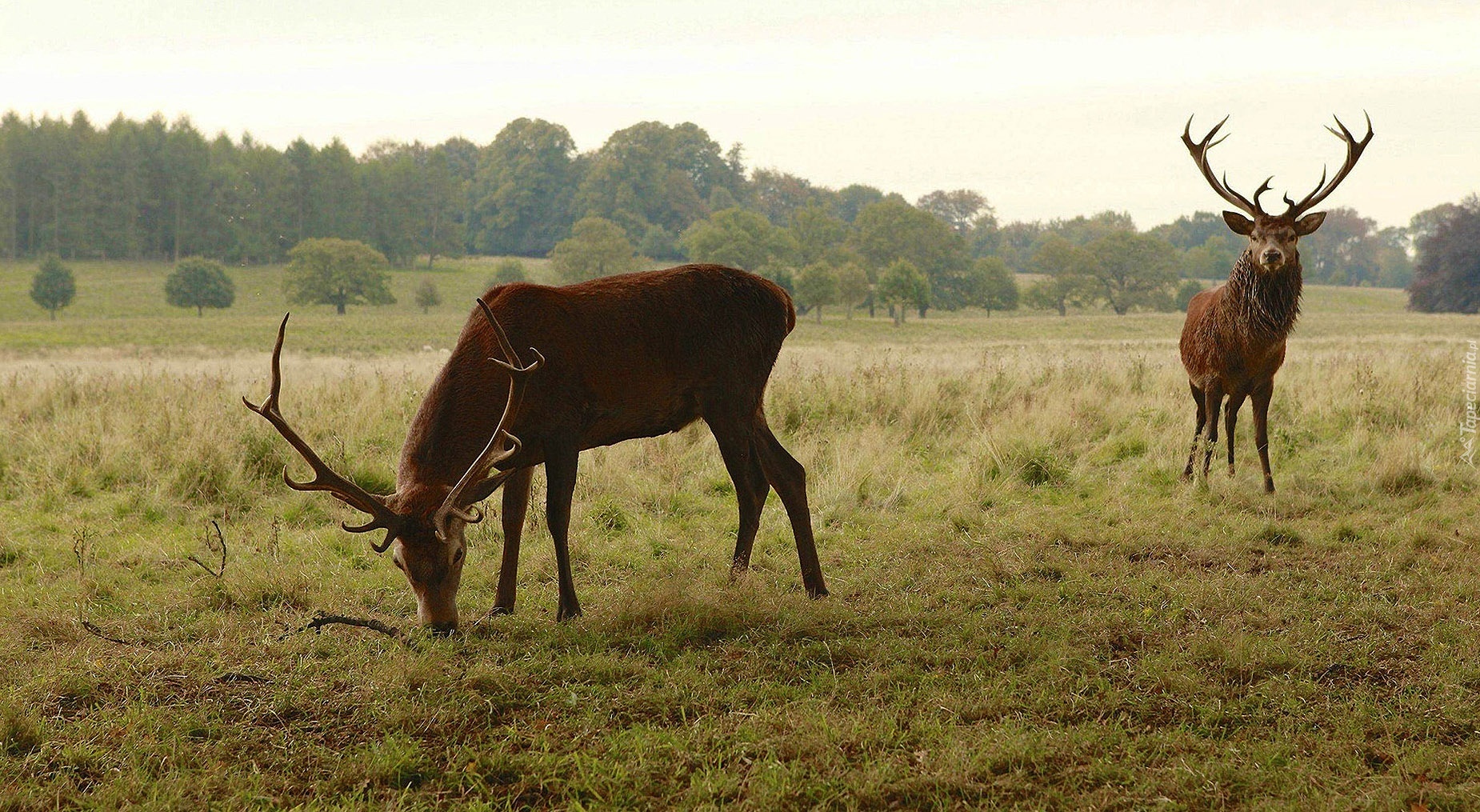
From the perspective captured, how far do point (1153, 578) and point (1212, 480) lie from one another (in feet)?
10.0

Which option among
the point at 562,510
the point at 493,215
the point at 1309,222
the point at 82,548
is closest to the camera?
the point at 562,510

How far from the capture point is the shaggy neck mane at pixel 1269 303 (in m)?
8.59

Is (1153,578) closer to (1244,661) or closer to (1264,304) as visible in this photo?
(1244,661)

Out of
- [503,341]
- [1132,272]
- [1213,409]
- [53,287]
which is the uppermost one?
[1132,272]

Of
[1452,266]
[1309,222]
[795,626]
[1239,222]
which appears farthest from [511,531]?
[1452,266]

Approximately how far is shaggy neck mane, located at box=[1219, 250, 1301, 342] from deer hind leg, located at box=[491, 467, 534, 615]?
249 inches

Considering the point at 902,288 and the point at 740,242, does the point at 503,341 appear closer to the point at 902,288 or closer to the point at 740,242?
the point at 902,288

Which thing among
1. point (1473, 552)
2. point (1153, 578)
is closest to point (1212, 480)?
point (1473, 552)

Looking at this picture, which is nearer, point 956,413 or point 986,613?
point 986,613

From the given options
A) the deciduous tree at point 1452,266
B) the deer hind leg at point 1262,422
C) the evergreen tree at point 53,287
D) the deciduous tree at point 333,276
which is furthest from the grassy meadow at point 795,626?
the deciduous tree at point 1452,266

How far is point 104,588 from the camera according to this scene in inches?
235

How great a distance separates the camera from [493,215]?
98.3 m

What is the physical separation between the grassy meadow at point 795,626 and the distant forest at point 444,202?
213 feet

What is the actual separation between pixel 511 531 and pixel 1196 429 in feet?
23.0
